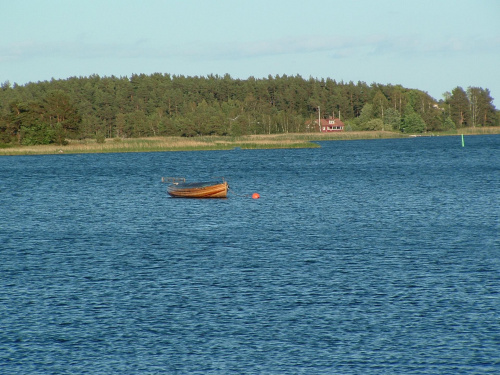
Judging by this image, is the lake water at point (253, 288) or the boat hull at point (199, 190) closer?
the lake water at point (253, 288)

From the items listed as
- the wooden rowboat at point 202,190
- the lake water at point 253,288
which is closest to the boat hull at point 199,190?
the wooden rowboat at point 202,190

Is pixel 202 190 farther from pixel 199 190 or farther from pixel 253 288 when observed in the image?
pixel 253 288

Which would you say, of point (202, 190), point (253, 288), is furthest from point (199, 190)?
point (253, 288)

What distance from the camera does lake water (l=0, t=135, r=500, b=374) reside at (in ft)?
68.7

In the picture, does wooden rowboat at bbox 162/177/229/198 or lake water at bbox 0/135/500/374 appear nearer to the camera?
lake water at bbox 0/135/500/374

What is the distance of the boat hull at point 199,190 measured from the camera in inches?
2594

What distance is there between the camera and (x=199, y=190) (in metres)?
66.3

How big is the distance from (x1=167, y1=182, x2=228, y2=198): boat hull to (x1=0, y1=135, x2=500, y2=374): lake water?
3.39 m

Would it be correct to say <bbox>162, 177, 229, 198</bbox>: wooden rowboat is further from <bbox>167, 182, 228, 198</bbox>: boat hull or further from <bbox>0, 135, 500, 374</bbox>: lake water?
<bbox>0, 135, 500, 374</bbox>: lake water

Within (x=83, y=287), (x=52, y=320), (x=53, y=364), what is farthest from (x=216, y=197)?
(x=53, y=364)

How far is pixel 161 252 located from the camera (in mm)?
37625

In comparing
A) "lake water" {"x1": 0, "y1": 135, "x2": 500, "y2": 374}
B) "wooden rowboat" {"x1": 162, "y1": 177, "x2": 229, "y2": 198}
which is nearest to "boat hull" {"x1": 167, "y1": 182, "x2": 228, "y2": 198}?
"wooden rowboat" {"x1": 162, "y1": 177, "x2": 229, "y2": 198}

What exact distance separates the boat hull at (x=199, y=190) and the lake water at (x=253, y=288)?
3.39 meters

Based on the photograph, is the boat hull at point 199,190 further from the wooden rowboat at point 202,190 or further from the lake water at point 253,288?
the lake water at point 253,288
